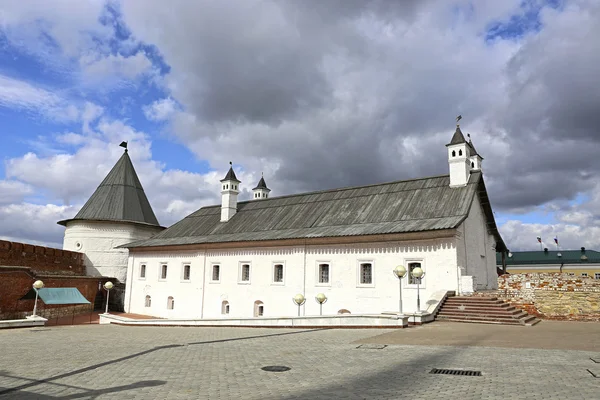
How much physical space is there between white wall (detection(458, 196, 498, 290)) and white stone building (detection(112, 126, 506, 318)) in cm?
6

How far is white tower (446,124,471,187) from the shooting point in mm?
23156

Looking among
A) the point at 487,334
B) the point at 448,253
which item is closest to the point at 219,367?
the point at 487,334

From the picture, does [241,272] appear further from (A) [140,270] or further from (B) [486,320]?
(B) [486,320]

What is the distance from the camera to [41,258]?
29859mm

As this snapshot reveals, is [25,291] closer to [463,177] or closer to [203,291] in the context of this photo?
[203,291]

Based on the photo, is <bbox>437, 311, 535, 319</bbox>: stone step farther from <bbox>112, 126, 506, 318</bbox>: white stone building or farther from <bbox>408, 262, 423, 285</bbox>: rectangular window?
<bbox>408, 262, 423, 285</bbox>: rectangular window

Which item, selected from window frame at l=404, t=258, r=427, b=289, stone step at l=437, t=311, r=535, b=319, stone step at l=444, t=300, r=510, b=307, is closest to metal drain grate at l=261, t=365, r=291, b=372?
stone step at l=437, t=311, r=535, b=319

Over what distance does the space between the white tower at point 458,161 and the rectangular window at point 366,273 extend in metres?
6.55

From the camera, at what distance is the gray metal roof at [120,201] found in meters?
37.3

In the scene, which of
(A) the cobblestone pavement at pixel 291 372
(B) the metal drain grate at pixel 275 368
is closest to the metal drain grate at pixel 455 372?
(A) the cobblestone pavement at pixel 291 372

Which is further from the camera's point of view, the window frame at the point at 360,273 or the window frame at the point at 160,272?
the window frame at the point at 160,272

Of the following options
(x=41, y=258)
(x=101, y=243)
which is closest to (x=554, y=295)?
(x=41, y=258)

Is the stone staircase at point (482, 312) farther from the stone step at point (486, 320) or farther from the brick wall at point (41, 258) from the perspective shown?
the brick wall at point (41, 258)

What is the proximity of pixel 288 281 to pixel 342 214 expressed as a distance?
5231mm
